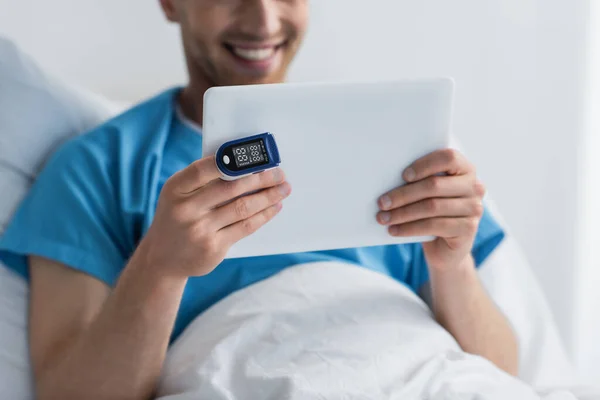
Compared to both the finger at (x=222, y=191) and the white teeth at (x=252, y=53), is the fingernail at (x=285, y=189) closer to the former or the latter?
the finger at (x=222, y=191)

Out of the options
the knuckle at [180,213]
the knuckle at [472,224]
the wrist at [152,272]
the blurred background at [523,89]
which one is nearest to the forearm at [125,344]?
the wrist at [152,272]

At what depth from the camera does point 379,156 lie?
94 cm

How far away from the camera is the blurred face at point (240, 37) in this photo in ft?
4.12

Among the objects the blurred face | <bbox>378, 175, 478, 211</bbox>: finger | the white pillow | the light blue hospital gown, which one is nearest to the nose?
the blurred face

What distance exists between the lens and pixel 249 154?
832 mm

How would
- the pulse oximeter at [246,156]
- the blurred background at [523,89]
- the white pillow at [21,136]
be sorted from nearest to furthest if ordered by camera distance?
the pulse oximeter at [246,156] → the white pillow at [21,136] → the blurred background at [523,89]

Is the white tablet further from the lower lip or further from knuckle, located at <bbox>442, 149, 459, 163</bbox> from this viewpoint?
the lower lip

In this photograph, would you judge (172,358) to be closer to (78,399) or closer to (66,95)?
(78,399)

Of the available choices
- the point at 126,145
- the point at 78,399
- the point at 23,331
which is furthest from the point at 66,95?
the point at 78,399

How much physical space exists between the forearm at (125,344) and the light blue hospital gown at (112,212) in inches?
5.0

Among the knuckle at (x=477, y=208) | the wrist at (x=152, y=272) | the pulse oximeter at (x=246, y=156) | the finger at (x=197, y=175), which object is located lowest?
the wrist at (x=152, y=272)

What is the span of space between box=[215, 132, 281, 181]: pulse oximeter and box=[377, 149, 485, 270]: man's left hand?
20cm

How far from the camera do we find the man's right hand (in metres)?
0.84

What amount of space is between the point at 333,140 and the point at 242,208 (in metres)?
0.15
